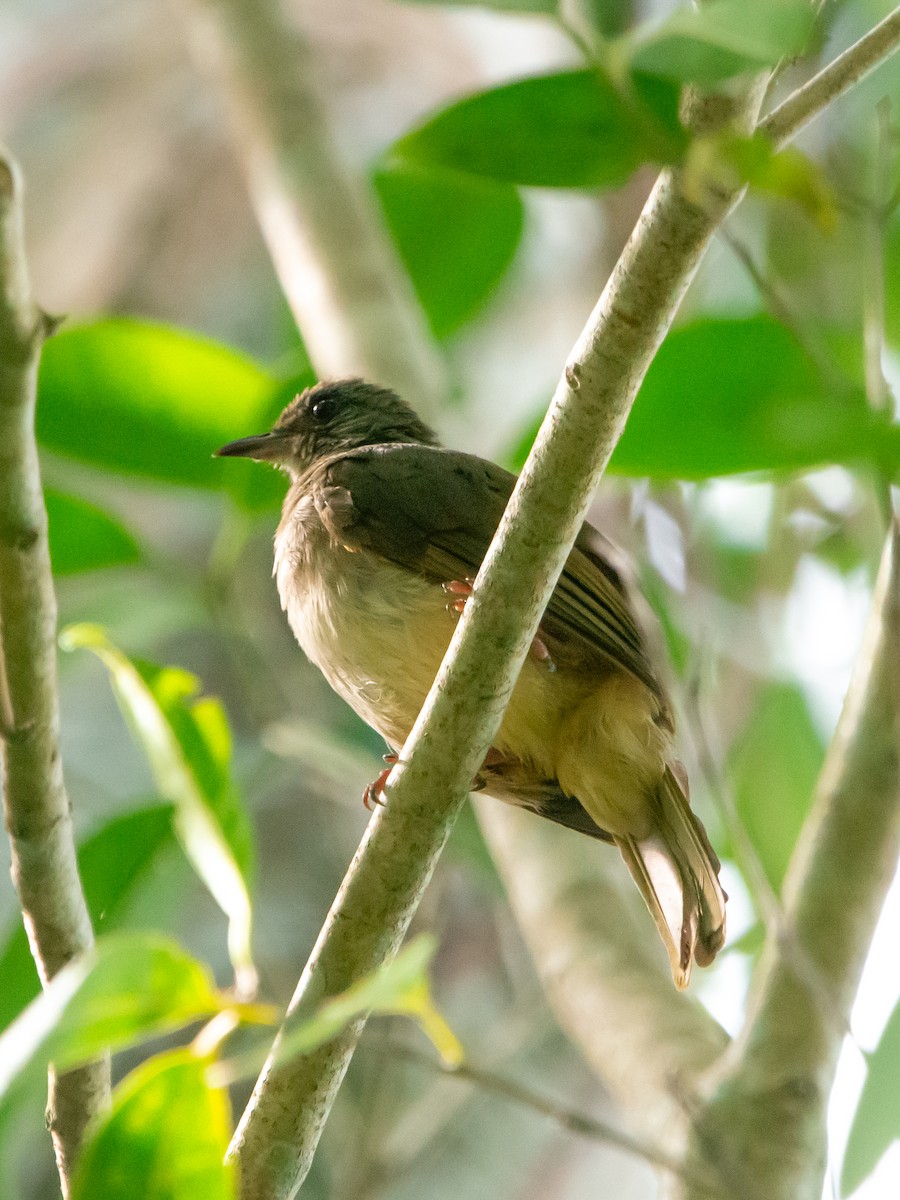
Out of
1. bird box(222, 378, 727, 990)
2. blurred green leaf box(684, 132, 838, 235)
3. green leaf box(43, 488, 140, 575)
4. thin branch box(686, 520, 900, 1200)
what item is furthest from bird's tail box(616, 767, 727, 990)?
blurred green leaf box(684, 132, 838, 235)

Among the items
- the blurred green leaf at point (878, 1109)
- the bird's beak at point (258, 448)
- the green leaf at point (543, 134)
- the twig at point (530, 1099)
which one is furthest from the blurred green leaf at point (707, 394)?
the bird's beak at point (258, 448)

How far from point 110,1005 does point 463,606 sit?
199 cm

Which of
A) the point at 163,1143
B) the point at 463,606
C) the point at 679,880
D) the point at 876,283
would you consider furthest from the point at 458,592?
the point at 163,1143

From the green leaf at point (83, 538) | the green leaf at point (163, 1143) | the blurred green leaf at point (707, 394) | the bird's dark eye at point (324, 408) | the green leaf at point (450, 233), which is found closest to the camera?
the green leaf at point (163, 1143)

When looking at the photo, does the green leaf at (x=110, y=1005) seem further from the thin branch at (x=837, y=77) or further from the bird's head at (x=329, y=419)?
the bird's head at (x=329, y=419)

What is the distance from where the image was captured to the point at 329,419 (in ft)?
14.6

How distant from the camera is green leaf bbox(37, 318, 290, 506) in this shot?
376 cm

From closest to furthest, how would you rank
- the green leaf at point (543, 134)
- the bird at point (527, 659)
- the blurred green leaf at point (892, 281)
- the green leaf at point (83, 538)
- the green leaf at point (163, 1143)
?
the green leaf at point (163, 1143)
the green leaf at point (543, 134)
the bird at point (527, 659)
the blurred green leaf at point (892, 281)
the green leaf at point (83, 538)

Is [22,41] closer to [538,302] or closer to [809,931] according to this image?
[538,302]

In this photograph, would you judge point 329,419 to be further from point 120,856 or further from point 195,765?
point 195,765

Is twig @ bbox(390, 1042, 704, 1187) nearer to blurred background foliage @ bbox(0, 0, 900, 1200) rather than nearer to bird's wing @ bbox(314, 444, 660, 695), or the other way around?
blurred background foliage @ bbox(0, 0, 900, 1200)

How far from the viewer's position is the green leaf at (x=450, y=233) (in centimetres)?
432

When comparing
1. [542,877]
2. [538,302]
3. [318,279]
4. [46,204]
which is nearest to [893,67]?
[542,877]

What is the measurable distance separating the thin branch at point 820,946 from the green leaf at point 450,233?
1.88 metres
